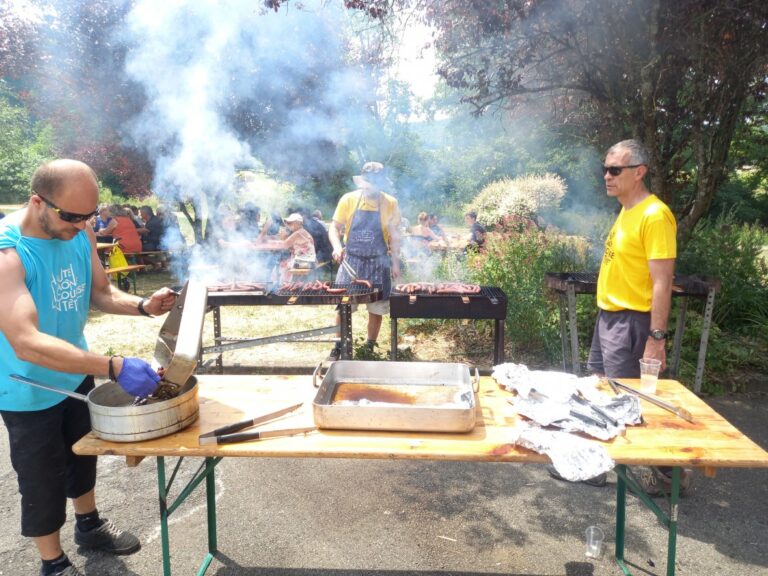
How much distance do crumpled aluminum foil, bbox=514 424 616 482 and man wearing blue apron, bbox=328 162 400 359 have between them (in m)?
3.92

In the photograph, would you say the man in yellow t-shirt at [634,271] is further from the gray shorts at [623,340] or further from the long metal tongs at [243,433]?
the long metal tongs at [243,433]

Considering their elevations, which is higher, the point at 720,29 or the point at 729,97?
the point at 720,29

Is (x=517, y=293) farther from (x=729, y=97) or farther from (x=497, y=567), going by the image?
(x=497, y=567)

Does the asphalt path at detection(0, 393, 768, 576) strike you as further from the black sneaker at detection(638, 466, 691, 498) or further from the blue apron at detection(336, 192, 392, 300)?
the blue apron at detection(336, 192, 392, 300)

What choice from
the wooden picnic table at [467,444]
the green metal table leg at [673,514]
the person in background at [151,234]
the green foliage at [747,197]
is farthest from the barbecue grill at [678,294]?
the green foliage at [747,197]

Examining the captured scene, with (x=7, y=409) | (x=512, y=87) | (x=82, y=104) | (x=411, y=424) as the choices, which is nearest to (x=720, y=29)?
(x=512, y=87)

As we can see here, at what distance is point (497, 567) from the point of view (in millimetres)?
2672

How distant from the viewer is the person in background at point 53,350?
197cm

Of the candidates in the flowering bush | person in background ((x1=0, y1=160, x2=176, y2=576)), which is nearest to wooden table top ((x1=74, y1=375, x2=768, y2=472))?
person in background ((x1=0, y1=160, x2=176, y2=576))

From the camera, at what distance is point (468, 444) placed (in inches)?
75.3

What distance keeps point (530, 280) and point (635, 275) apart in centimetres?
317

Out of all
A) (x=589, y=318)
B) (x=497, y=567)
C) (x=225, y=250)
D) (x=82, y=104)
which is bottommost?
(x=497, y=567)

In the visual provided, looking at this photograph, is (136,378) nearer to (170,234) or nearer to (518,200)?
(170,234)

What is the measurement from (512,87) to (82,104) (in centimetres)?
811
